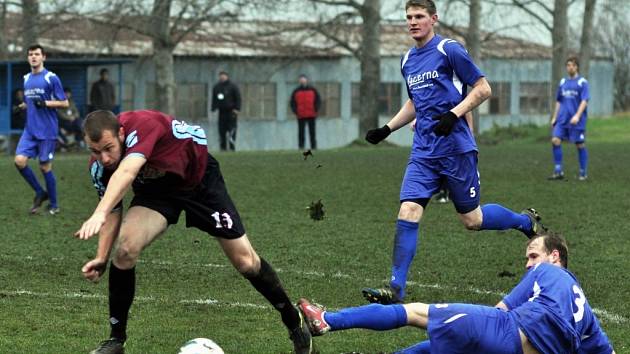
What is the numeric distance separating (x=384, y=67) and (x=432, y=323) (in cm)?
4465

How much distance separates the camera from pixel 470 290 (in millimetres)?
8727

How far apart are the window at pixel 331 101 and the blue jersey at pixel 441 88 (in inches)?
1592

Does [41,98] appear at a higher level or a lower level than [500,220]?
higher

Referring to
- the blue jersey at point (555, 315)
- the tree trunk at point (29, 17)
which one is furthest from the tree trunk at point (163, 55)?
the blue jersey at point (555, 315)

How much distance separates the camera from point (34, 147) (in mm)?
14281

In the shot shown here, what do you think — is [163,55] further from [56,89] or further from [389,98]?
[56,89]

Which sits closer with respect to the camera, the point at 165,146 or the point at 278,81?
the point at 165,146

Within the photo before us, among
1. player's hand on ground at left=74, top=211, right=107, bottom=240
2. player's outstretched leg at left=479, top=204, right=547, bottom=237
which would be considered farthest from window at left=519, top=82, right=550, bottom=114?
player's hand on ground at left=74, top=211, right=107, bottom=240

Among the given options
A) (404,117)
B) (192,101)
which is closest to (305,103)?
(192,101)

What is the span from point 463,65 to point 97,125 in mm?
3144

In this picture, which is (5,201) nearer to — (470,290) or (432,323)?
(470,290)

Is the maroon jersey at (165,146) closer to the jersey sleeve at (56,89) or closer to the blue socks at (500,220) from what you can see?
the blue socks at (500,220)

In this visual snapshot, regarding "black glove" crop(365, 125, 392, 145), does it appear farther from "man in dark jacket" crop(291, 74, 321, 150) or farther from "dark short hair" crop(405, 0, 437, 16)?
"man in dark jacket" crop(291, 74, 321, 150)

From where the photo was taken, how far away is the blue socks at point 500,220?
8914mm
